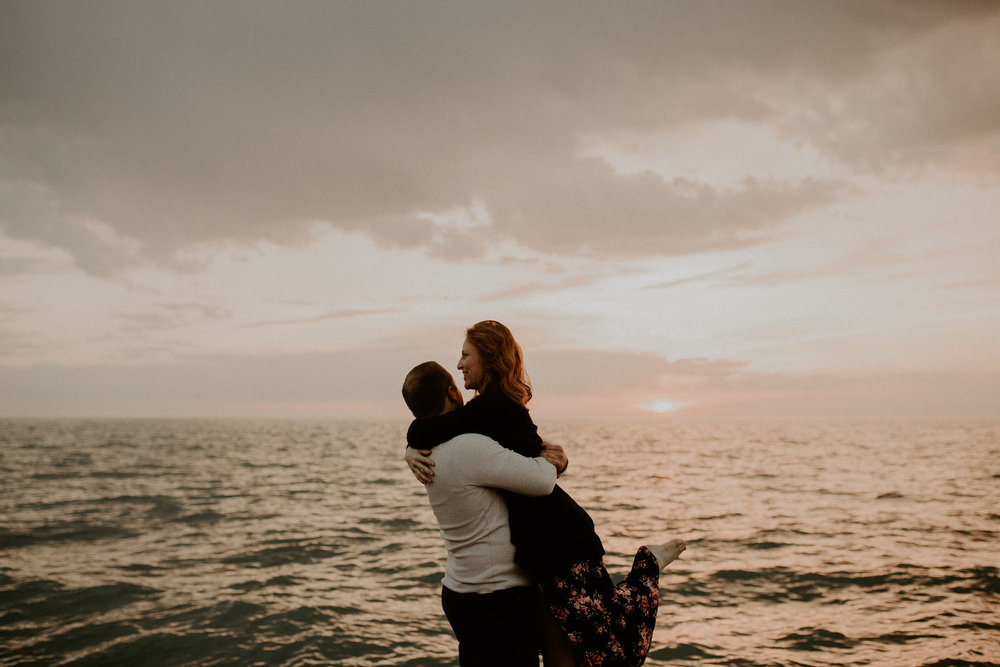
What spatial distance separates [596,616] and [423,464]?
3.70 ft

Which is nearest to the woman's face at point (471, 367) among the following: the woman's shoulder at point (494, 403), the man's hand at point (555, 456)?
the woman's shoulder at point (494, 403)

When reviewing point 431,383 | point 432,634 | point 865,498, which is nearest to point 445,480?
point 431,383

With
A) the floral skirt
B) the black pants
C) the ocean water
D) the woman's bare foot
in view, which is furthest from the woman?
the ocean water

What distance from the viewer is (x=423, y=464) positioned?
3.07 metres

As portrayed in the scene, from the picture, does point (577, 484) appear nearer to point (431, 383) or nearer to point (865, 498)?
point (865, 498)

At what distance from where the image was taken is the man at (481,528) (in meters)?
2.91

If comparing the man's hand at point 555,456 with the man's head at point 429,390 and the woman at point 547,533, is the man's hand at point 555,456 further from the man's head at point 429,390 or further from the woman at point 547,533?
the man's head at point 429,390

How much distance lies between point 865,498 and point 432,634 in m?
18.3

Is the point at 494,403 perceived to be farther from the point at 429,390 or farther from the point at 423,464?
the point at 423,464

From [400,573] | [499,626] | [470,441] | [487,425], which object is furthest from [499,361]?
[400,573]

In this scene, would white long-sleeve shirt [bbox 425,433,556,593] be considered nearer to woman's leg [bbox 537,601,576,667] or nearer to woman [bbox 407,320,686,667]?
woman [bbox 407,320,686,667]

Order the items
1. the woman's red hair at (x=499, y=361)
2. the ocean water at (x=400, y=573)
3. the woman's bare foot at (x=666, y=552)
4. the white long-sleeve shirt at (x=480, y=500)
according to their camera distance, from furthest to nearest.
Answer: the ocean water at (x=400, y=573) → the woman's bare foot at (x=666, y=552) → the woman's red hair at (x=499, y=361) → the white long-sleeve shirt at (x=480, y=500)

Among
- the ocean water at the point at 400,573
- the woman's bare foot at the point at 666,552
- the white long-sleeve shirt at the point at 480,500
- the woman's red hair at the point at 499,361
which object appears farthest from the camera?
the ocean water at the point at 400,573

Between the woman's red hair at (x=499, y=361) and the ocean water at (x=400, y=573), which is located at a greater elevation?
the woman's red hair at (x=499, y=361)
